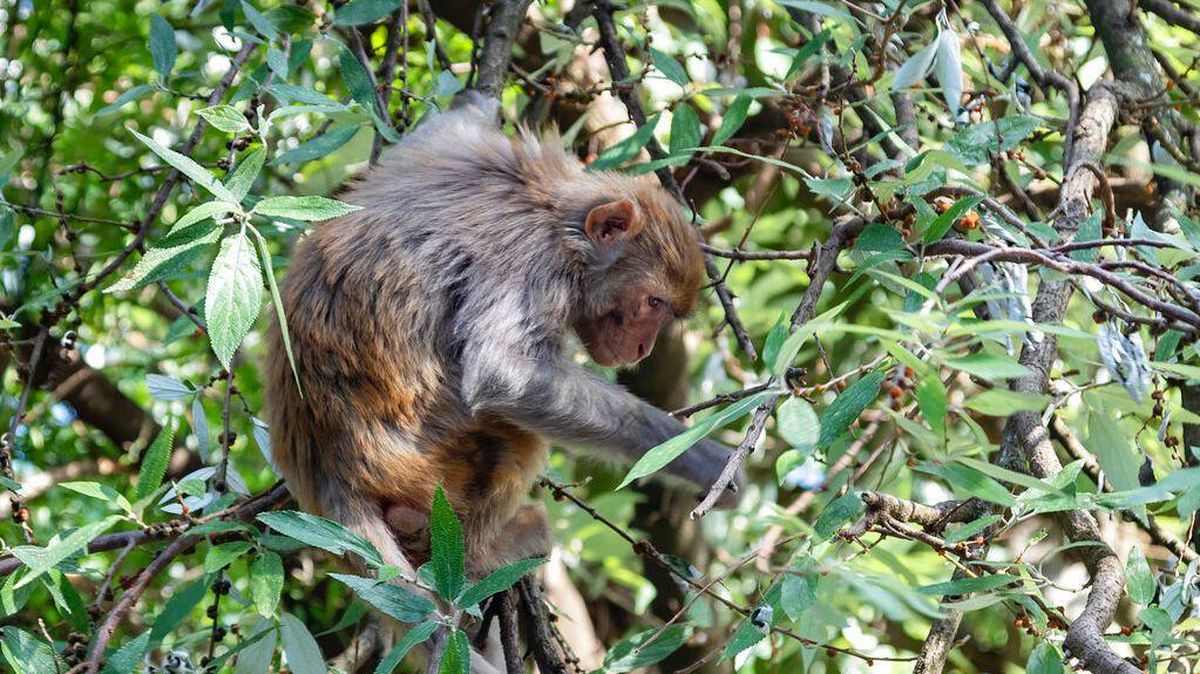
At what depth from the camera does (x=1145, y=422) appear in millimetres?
3617

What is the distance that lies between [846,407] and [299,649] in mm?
1839

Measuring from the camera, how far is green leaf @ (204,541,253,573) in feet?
11.3

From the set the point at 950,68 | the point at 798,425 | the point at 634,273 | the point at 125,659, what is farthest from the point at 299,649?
the point at 950,68

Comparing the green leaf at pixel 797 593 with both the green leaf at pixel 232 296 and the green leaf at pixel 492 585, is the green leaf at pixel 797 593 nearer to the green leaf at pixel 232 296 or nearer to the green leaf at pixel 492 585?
the green leaf at pixel 492 585

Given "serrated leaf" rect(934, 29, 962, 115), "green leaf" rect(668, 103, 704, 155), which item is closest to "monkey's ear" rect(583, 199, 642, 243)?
"green leaf" rect(668, 103, 704, 155)

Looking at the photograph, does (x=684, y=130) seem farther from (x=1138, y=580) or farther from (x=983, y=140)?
(x=1138, y=580)

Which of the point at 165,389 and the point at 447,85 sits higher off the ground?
the point at 447,85

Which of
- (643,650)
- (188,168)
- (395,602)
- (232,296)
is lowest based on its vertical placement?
(643,650)

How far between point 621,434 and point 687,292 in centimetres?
63

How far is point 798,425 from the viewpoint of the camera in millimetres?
2350

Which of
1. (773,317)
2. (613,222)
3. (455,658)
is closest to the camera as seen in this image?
(455,658)

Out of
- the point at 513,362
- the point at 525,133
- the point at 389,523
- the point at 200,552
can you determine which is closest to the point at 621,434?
the point at 513,362

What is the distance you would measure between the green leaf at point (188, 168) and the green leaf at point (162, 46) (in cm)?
156

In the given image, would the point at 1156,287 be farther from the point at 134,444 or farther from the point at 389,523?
the point at 134,444
